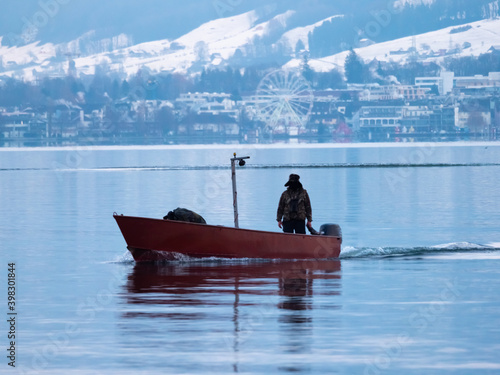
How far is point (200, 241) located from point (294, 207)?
91.5 inches

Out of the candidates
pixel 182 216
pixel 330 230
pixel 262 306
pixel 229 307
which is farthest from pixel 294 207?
pixel 229 307

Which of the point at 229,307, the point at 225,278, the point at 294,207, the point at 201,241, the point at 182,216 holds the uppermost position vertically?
the point at 294,207

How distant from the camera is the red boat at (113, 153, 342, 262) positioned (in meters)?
31.7

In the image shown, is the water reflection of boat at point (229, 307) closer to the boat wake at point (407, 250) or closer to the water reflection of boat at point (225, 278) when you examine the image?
the water reflection of boat at point (225, 278)

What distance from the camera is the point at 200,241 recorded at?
1264 inches

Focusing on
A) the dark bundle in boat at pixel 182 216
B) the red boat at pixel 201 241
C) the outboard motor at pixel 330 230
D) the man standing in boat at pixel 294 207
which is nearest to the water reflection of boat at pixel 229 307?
the red boat at pixel 201 241

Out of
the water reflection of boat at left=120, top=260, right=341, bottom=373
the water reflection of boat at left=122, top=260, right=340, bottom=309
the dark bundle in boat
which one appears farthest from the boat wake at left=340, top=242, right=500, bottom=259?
the dark bundle in boat

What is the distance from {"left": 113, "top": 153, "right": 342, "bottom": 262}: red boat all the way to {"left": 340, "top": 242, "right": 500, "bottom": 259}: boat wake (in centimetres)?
270

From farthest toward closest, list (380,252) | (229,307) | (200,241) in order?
(380,252) < (200,241) < (229,307)

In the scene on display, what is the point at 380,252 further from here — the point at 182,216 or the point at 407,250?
the point at 182,216

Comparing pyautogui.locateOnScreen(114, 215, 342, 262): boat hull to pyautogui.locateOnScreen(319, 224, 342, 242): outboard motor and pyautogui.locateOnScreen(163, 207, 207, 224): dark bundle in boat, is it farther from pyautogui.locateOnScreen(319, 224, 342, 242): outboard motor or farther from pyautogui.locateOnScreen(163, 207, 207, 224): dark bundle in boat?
pyautogui.locateOnScreen(319, 224, 342, 242): outboard motor

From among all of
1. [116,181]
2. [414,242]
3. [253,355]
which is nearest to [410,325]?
[253,355]

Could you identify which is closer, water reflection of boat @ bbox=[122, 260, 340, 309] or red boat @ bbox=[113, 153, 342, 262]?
water reflection of boat @ bbox=[122, 260, 340, 309]

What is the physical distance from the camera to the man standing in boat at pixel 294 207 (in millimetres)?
32219
